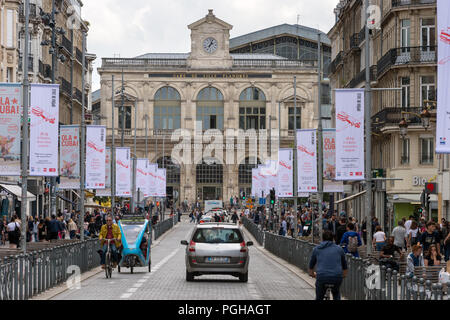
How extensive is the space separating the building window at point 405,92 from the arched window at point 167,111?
7067 centimetres

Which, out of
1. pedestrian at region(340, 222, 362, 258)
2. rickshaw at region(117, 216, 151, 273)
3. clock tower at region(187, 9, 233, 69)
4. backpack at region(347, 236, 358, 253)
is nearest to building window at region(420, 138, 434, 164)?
pedestrian at region(340, 222, 362, 258)

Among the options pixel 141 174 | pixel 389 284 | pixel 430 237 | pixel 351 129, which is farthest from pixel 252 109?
pixel 389 284

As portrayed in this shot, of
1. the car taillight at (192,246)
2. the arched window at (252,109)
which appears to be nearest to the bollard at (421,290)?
the car taillight at (192,246)

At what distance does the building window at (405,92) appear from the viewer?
59500mm

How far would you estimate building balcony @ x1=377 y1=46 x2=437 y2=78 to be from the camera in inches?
2299

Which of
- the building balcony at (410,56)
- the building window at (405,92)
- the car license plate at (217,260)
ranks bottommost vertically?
the car license plate at (217,260)

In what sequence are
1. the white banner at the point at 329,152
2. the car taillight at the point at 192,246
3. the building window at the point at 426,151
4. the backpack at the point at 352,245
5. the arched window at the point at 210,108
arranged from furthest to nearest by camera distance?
the arched window at the point at 210,108 → the building window at the point at 426,151 → the white banner at the point at 329,152 → the backpack at the point at 352,245 → the car taillight at the point at 192,246

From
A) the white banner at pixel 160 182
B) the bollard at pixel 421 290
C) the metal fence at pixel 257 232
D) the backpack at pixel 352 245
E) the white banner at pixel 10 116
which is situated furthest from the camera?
the white banner at pixel 160 182

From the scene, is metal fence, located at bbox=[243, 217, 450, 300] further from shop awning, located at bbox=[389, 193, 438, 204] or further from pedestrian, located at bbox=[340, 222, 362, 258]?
shop awning, located at bbox=[389, 193, 438, 204]

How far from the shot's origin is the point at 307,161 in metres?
39.4

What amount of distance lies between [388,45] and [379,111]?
3.94 m

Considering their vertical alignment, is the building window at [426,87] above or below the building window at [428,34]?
below

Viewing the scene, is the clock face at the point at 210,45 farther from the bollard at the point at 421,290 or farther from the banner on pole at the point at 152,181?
the bollard at the point at 421,290

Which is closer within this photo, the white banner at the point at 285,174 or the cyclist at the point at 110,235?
the cyclist at the point at 110,235
